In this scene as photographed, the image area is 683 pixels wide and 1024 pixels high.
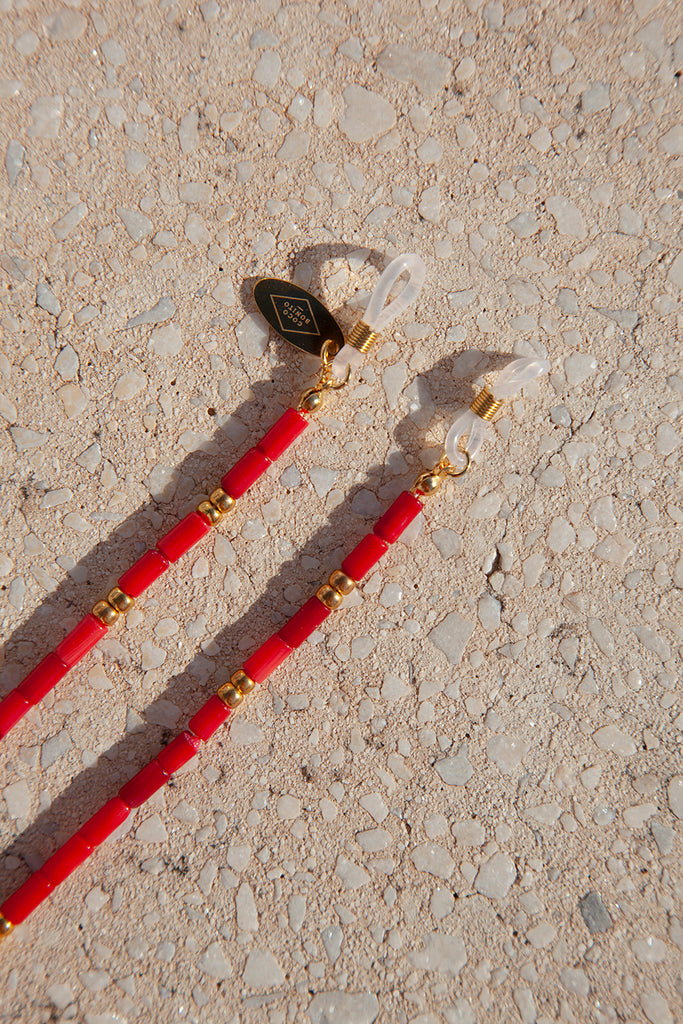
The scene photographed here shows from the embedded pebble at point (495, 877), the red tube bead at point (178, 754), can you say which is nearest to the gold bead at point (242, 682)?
the red tube bead at point (178, 754)

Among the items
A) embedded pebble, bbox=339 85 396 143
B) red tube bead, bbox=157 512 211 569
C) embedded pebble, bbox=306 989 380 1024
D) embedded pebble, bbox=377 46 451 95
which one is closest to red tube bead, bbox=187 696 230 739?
red tube bead, bbox=157 512 211 569

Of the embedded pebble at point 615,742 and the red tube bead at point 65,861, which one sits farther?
the embedded pebble at point 615,742

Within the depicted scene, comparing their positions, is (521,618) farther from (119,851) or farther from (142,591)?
(119,851)

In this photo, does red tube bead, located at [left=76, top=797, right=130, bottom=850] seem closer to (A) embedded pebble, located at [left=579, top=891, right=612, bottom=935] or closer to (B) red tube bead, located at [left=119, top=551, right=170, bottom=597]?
(B) red tube bead, located at [left=119, top=551, right=170, bottom=597]

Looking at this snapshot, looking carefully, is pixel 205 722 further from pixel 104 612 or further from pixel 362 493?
pixel 362 493

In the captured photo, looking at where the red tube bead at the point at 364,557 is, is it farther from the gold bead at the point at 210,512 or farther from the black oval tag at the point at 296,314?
the black oval tag at the point at 296,314

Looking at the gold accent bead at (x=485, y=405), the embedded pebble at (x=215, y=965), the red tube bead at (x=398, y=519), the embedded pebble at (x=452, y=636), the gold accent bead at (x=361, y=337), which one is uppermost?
the gold accent bead at (x=361, y=337)

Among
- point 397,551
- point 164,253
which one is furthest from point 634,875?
point 164,253
